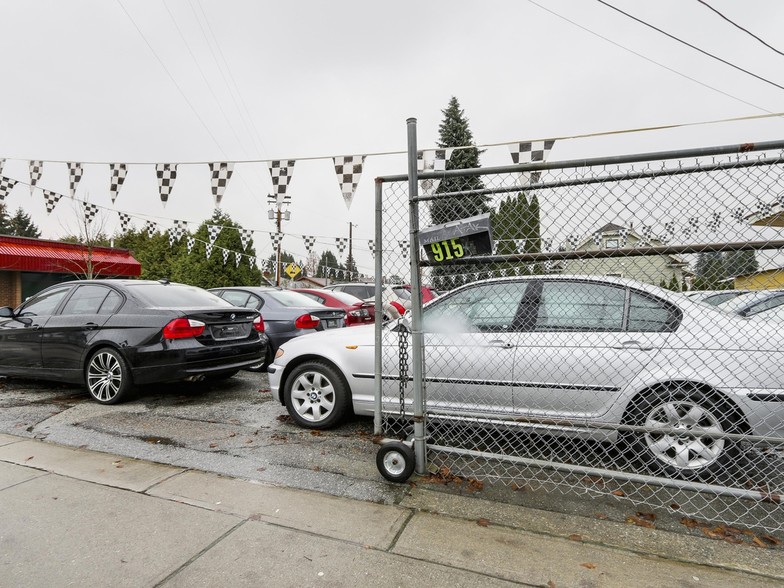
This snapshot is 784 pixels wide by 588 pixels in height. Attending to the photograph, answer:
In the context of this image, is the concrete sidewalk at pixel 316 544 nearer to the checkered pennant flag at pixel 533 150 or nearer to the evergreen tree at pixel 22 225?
the checkered pennant flag at pixel 533 150

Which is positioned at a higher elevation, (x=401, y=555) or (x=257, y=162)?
(x=257, y=162)

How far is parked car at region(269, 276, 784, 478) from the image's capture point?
284 cm

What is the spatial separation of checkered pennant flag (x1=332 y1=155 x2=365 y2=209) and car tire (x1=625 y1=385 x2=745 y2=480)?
643 centimetres

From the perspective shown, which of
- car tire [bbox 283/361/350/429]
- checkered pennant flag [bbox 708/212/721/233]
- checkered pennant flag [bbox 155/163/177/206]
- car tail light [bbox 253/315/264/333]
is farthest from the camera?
checkered pennant flag [bbox 155/163/177/206]

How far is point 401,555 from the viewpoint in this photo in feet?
7.20

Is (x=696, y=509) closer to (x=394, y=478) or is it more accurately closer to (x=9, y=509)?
(x=394, y=478)

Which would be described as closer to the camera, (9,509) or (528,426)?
(9,509)

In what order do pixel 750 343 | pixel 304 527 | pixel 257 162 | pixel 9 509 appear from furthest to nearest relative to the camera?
pixel 257 162, pixel 750 343, pixel 9 509, pixel 304 527

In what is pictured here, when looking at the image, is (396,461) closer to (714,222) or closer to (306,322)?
(714,222)

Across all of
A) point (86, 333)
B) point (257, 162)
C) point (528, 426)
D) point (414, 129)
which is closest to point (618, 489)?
point (528, 426)

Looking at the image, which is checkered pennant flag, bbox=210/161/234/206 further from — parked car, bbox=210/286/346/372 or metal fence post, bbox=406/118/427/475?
metal fence post, bbox=406/118/427/475

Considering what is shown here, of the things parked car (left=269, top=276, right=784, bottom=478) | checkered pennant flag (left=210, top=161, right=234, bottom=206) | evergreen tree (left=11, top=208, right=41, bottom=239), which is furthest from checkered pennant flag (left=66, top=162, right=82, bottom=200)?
evergreen tree (left=11, top=208, right=41, bottom=239)

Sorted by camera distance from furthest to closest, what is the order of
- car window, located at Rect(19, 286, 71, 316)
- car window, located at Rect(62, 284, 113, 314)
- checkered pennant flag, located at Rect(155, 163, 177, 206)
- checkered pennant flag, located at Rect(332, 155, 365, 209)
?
checkered pennant flag, located at Rect(155, 163, 177, 206) < checkered pennant flag, located at Rect(332, 155, 365, 209) < car window, located at Rect(19, 286, 71, 316) < car window, located at Rect(62, 284, 113, 314)

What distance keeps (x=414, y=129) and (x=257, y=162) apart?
6821mm
